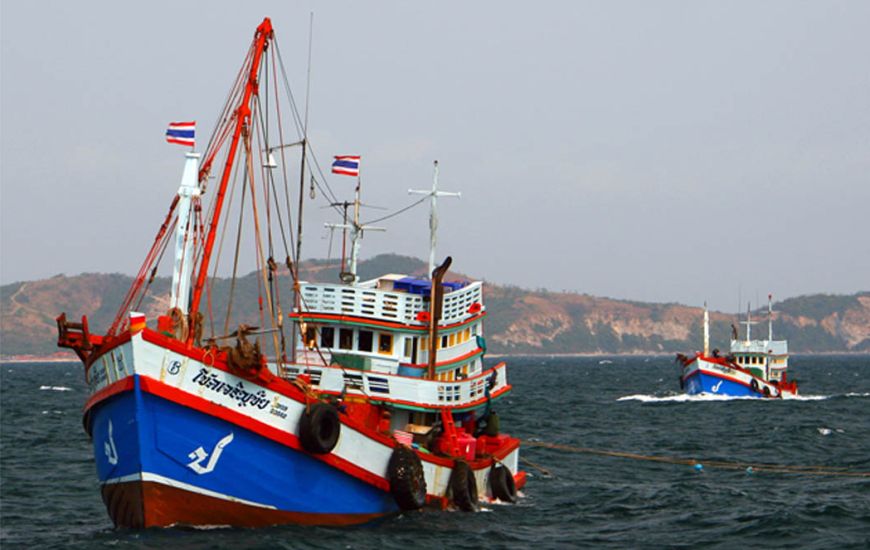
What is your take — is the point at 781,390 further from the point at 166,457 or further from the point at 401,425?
the point at 166,457

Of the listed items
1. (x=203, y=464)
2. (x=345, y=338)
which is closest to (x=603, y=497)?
(x=345, y=338)

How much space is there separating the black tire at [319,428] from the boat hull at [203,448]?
0.19 metres

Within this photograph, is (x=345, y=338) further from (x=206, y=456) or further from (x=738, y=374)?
(x=738, y=374)

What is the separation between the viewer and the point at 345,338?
27.3 m

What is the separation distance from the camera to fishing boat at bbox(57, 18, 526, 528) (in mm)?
20250

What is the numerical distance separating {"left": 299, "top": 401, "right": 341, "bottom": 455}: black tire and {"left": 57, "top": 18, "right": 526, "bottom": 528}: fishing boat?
27mm

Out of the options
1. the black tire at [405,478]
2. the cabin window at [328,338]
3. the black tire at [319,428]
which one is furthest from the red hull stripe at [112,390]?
the cabin window at [328,338]

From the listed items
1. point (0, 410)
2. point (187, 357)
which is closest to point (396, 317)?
point (187, 357)

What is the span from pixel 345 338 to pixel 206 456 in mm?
7260

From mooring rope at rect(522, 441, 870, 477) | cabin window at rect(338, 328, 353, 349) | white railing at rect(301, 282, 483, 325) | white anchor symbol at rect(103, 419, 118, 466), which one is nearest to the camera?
white anchor symbol at rect(103, 419, 118, 466)

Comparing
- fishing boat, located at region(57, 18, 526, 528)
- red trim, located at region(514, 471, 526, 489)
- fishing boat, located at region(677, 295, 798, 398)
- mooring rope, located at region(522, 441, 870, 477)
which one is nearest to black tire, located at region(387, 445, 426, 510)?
fishing boat, located at region(57, 18, 526, 528)

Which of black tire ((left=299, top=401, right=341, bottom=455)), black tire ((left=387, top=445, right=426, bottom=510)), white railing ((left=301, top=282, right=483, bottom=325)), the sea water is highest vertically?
white railing ((left=301, top=282, right=483, bottom=325))

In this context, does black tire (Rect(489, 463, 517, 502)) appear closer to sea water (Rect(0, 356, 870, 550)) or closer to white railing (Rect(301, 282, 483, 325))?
sea water (Rect(0, 356, 870, 550))

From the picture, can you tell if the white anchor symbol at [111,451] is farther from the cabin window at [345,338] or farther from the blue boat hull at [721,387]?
the blue boat hull at [721,387]
